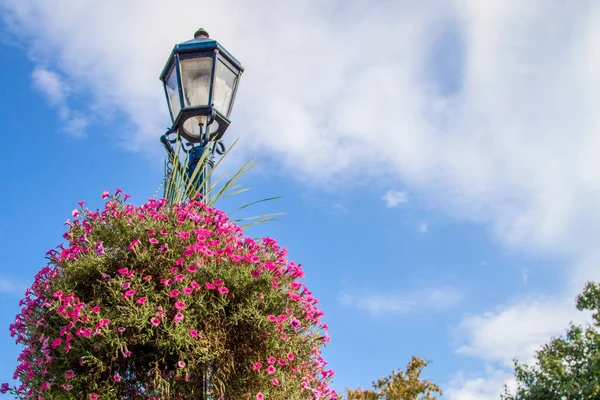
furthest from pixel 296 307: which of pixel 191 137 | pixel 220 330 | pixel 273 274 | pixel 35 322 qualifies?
pixel 191 137

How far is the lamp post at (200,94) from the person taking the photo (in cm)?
507

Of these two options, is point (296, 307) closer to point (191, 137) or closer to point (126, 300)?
point (126, 300)

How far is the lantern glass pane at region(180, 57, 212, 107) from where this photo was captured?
520 centimetres

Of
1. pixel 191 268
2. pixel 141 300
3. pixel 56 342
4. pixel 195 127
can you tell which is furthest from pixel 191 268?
pixel 195 127

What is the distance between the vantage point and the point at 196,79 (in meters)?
5.30

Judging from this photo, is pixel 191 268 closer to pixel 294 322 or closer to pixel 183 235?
pixel 183 235

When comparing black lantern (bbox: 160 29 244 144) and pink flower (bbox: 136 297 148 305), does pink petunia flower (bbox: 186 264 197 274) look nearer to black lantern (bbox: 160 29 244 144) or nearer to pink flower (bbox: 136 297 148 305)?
pink flower (bbox: 136 297 148 305)

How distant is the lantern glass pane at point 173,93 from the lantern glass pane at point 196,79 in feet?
0.34

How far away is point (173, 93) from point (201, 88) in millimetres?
325

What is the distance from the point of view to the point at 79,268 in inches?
138

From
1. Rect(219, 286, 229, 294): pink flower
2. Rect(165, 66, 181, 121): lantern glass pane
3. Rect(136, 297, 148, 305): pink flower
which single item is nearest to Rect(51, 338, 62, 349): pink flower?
Rect(136, 297, 148, 305): pink flower

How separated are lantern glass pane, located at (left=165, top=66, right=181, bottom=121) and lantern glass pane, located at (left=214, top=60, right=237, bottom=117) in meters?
0.36

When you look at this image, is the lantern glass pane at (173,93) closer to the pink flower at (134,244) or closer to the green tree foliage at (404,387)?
the pink flower at (134,244)

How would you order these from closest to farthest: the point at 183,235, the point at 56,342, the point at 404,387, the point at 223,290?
the point at 56,342, the point at 223,290, the point at 183,235, the point at 404,387
